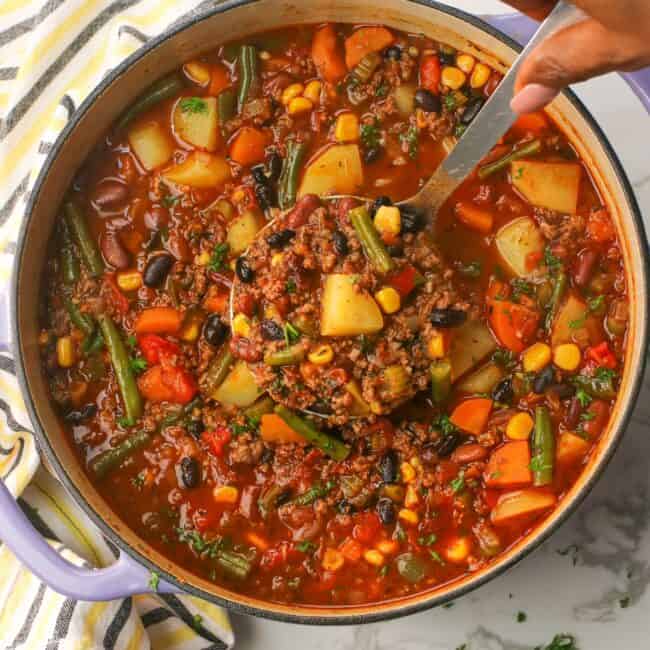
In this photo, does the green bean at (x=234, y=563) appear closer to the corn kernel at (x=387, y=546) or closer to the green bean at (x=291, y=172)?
the corn kernel at (x=387, y=546)

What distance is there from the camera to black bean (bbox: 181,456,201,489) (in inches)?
171

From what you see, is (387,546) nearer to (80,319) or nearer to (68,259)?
(80,319)

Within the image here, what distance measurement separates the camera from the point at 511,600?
469 centimetres

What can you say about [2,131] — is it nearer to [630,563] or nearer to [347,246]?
[347,246]

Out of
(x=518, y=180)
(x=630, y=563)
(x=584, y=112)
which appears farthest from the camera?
(x=630, y=563)

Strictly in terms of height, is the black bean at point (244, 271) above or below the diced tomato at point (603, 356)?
above

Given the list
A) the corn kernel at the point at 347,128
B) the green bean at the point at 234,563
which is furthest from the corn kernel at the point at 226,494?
the corn kernel at the point at 347,128

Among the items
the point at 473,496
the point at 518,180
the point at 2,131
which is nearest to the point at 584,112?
the point at 518,180

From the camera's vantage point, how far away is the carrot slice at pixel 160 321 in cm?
436

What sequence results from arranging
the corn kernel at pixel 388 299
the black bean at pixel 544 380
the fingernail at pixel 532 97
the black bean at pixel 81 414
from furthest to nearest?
the black bean at pixel 81 414, the black bean at pixel 544 380, the corn kernel at pixel 388 299, the fingernail at pixel 532 97

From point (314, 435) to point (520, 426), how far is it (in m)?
0.95

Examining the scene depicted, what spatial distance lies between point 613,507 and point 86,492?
258 centimetres

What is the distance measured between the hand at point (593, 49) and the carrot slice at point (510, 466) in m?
1.91

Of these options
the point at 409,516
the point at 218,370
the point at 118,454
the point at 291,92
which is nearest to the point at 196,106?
the point at 291,92
